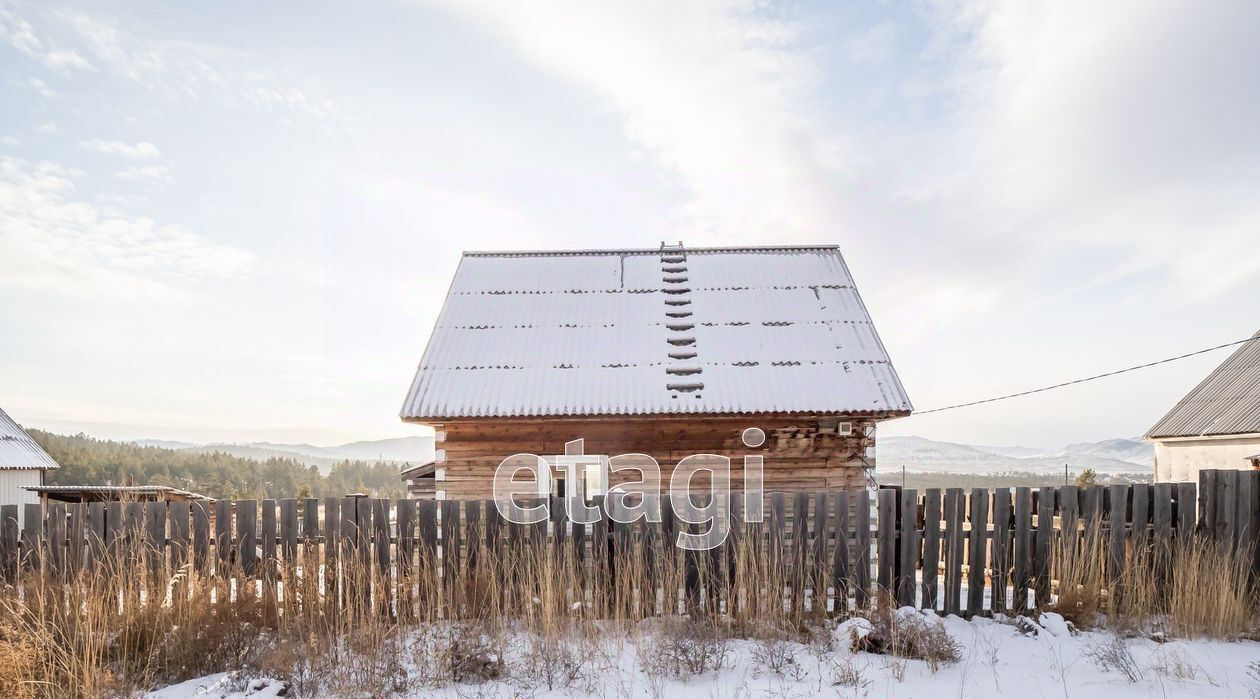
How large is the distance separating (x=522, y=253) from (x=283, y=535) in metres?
8.58

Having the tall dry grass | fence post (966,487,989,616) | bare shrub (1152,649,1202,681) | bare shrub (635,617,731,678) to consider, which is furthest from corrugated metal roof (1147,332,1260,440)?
bare shrub (635,617,731,678)

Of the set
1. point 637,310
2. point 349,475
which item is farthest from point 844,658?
point 349,475

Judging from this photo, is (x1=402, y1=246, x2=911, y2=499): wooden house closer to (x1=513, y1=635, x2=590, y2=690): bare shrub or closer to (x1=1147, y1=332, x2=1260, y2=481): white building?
(x1=513, y1=635, x2=590, y2=690): bare shrub

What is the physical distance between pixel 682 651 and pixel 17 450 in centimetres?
2607

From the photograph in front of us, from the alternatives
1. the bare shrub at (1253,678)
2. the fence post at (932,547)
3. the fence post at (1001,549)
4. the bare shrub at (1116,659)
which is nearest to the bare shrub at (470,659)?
the fence post at (932,547)

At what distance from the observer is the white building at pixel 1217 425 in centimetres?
1908

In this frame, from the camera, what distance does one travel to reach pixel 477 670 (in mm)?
4922

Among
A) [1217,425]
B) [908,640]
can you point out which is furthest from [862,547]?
[1217,425]

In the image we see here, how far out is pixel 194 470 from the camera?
4962 centimetres

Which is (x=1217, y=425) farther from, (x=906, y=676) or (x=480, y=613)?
(x=480, y=613)

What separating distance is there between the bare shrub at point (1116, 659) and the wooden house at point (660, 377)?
181 inches

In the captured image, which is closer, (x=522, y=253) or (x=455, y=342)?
(x=455, y=342)

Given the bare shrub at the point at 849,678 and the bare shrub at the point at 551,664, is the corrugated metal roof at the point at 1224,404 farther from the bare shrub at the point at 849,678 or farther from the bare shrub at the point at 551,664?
the bare shrub at the point at 551,664

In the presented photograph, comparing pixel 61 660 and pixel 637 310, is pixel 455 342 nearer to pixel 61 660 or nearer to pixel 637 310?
pixel 637 310
